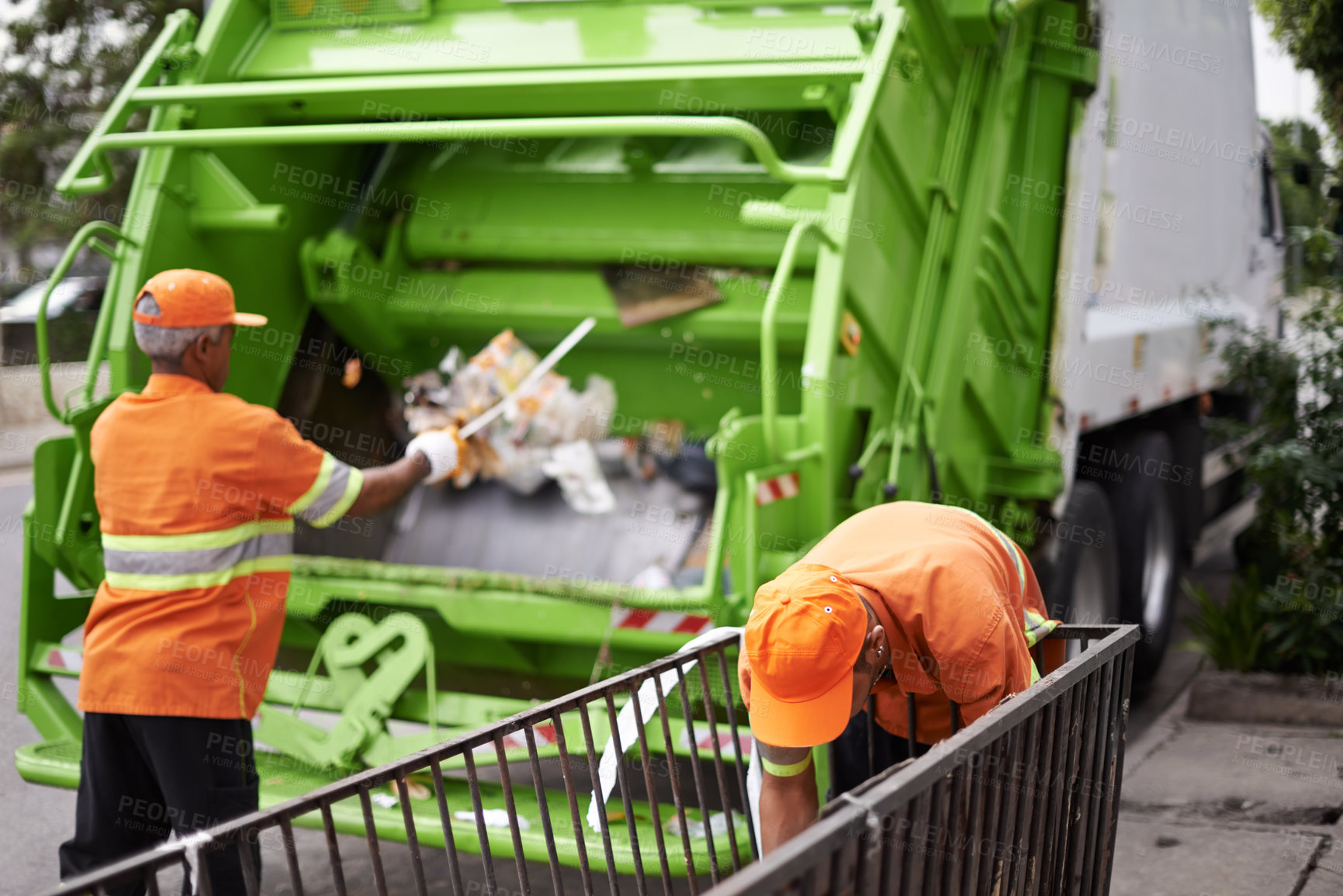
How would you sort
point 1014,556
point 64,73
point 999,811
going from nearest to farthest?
point 999,811 → point 1014,556 → point 64,73

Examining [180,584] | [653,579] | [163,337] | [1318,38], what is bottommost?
[653,579]

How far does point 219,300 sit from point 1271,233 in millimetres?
5684

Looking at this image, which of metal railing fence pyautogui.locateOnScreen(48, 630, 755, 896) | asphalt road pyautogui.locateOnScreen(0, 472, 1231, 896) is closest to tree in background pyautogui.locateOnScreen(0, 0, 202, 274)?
asphalt road pyautogui.locateOnScreen(0, 472, 1231, 896)

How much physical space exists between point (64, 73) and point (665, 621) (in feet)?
36.0

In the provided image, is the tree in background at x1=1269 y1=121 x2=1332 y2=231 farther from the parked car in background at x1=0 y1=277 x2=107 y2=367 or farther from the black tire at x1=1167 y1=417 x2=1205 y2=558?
the parked car in background at x1=0 y1=277 x2=107 y2=367

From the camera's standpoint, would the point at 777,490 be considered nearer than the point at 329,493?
No

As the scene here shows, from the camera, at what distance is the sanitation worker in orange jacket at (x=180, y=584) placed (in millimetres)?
2486

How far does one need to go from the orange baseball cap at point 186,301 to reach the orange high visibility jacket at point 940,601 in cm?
133

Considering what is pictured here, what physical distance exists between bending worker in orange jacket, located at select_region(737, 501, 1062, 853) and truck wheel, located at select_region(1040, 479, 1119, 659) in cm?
181

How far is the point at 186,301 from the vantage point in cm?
255

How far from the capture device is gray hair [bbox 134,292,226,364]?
2543 millimetres

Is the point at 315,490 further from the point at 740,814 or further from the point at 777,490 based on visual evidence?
the point at 740,814

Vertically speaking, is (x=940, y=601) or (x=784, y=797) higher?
(x=940, y=601)

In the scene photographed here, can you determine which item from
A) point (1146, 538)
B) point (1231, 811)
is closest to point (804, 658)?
point (1231, 811)
